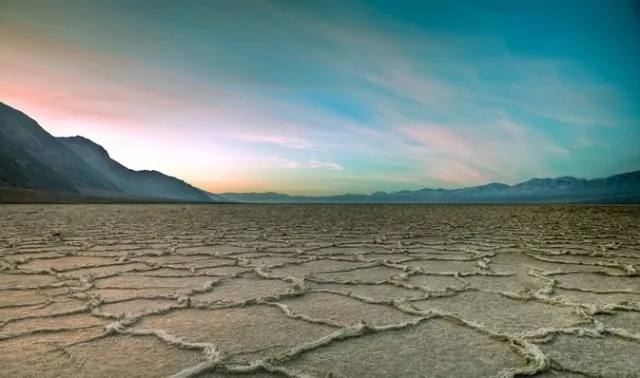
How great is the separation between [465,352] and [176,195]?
11157 centimetres

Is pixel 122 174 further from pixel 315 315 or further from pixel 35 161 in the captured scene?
pixel 315 315

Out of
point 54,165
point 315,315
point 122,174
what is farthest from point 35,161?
point 315,315

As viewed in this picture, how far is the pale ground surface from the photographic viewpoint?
1.65m

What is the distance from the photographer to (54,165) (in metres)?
55.3

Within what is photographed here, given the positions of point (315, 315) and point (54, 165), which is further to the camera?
point (54, 165)

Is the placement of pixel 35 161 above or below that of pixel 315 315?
above

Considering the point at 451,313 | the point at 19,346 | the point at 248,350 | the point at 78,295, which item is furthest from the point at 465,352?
the point at 78,295

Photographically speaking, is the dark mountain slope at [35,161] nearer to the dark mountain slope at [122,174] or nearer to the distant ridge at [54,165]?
the distant ridge at [54,165]

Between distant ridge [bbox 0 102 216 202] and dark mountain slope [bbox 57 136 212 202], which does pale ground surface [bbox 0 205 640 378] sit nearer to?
distant ridge [bbox 0 102 216 202]

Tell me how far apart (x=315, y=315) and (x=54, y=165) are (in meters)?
62.6

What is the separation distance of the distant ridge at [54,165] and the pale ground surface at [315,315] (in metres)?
38.3

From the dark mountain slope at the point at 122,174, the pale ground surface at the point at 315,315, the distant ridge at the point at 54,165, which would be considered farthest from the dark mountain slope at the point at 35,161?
the pale ground surface at the point at 315,315

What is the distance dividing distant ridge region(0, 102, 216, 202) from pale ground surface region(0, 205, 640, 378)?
38286 mm

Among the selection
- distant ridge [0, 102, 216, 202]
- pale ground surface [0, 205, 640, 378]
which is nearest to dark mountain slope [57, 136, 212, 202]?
distant ridge [0, 102, 216, 202]
